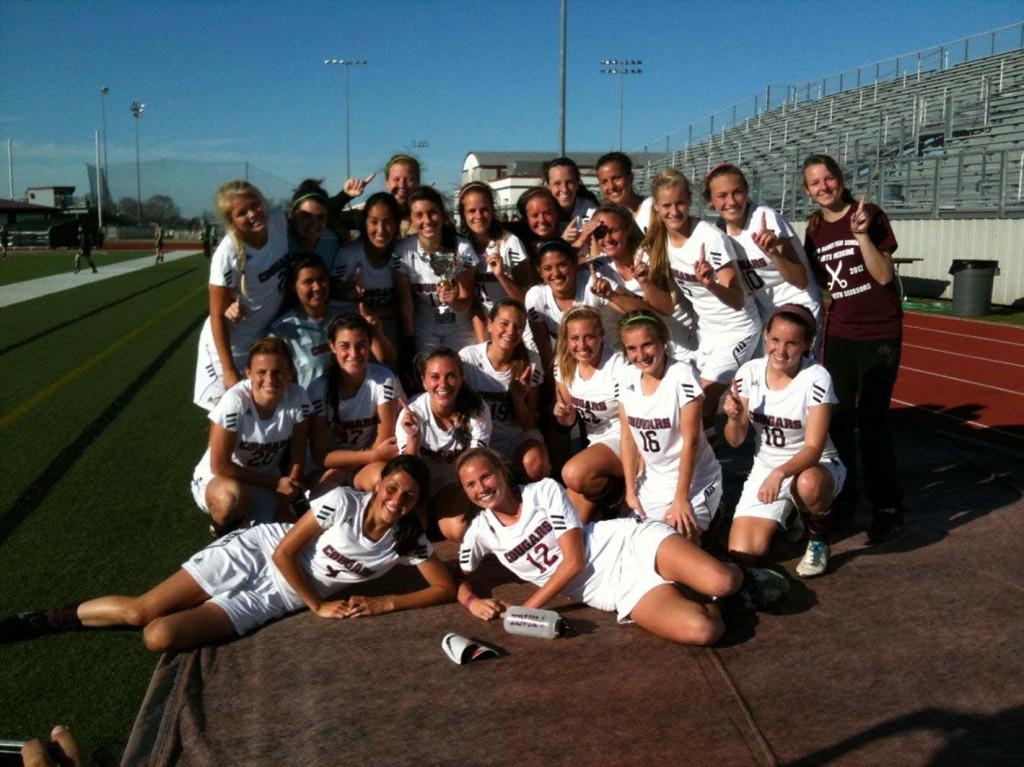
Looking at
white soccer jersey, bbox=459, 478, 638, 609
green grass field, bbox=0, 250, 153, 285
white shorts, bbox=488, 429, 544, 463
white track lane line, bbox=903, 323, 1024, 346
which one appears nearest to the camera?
white soccer jersey, bbox=459, 478, 638, 609

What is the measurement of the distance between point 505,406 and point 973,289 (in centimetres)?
1193

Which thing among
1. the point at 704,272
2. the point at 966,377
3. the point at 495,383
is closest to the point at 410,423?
the point at 495,383

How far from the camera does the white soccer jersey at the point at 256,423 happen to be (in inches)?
173

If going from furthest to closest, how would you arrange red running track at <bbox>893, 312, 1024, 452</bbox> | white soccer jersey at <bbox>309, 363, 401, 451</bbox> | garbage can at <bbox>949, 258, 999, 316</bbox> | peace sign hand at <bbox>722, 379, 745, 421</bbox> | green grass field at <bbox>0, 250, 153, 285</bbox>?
green grass field at <bbox>0, 250, 153, 285</bbox> < garbage can at <bbox>949, 258, 999, 316</bbox> < red running track at <bbox>893, 312, 1024, 452</bbox> < white soccer jersey at <bbox>309, 363, 401, 451</bbox> < peace sign hand at <bbox>722, 379, 745, 421</bbox>

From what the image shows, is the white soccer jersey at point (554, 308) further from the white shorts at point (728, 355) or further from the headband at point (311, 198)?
the headband at point (311, 198)

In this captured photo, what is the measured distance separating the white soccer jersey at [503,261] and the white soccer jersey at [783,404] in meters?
1.54

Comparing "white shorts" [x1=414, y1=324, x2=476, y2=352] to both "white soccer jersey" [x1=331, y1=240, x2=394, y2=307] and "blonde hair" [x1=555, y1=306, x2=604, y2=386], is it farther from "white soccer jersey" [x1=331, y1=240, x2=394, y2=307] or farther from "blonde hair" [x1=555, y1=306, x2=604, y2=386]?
"blonde hair" [x1=555, y1=306, x2=604, y2=386]

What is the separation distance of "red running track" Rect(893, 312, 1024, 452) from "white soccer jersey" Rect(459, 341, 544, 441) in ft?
12.4

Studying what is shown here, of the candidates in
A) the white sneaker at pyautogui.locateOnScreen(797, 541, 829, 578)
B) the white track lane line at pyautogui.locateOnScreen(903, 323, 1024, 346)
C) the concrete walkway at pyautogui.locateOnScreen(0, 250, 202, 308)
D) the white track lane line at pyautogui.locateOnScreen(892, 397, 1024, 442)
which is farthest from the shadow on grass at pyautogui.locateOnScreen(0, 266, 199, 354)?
the white track lane line at pyautogui.locateOnScreen(903, 323, 1024, 346)

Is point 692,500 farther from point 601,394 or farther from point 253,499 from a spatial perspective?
point 253,499

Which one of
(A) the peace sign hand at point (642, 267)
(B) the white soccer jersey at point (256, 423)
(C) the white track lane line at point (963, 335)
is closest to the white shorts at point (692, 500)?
(A) the peace sign hand at point (642, 267)

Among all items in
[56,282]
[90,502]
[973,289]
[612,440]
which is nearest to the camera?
[612,440]

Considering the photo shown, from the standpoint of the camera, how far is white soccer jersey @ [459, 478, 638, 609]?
387 centimetres

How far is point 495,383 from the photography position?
4949mm
